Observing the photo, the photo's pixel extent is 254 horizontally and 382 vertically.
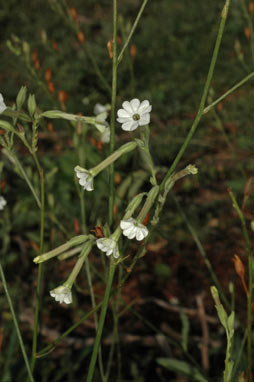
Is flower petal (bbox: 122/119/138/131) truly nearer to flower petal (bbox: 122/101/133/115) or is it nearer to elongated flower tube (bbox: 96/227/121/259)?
flower petal (bbox: 122/101/133/115)

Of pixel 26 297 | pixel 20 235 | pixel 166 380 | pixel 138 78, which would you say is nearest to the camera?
pixel 166 380

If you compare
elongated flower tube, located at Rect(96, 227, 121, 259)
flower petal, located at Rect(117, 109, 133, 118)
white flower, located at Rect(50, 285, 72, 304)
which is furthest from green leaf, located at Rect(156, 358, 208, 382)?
flower petal, located at Rect(117, 109, 133, 118)

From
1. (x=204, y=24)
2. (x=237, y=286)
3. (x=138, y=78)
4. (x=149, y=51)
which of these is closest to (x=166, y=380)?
(x=237, y=286)

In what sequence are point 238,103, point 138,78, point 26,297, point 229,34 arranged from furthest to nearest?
1. point 229,34
2. point 138,78
3. point 238,103
4. point 26,297

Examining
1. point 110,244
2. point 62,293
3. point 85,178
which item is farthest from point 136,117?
point 62,293

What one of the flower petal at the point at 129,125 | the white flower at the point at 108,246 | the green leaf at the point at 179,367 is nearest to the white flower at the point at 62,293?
the white flower at the point at 108,246

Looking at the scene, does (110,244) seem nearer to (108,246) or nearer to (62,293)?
(108,246)

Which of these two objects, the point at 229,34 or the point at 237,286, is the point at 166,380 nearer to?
the point at 237,286
